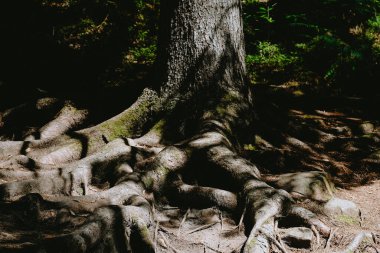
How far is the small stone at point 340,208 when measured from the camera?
4.16 m

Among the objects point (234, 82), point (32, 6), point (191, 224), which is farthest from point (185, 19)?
point (32, 6)

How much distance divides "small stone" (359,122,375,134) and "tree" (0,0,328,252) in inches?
92.3

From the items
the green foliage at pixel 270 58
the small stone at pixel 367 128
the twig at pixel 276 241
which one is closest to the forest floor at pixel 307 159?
the small stone at pixel 367 128

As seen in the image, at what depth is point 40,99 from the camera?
21.5 feet

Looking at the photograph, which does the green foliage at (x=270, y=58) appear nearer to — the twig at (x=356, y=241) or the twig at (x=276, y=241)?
the twig at (x=356, y=241)

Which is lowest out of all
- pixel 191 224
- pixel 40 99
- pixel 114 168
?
pixel 191 224

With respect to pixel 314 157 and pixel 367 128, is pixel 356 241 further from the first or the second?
pixel 367 128

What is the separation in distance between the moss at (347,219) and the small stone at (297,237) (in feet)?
2.32

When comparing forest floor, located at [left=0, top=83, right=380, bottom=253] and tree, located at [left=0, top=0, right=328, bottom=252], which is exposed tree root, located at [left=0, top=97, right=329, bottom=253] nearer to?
tree, located at [left=0, top=0, right=328, bottom=252]

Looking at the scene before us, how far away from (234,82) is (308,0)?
19.7 feet

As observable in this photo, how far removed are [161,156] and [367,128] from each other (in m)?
4.02

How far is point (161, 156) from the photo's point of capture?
14.6 ft

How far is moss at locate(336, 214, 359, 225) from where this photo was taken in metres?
4.04

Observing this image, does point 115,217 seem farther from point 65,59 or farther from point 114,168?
point 65,59
